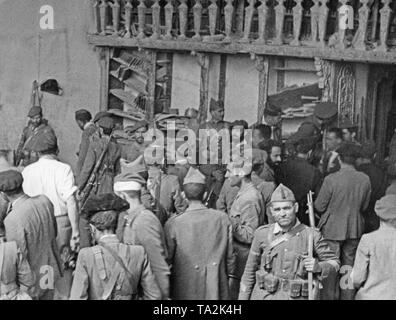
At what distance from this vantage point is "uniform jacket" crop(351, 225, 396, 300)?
44.3 ft

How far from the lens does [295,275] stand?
13.5m

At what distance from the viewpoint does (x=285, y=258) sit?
1355 cm

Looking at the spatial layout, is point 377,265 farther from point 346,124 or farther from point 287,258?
point 346,124

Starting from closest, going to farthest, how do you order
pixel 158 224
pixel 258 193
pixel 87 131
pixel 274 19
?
pixel 158 224
pixel 258 193
pixel 87 131
pixel 274 19

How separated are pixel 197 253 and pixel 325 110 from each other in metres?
5.68

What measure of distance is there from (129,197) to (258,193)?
5.73ft

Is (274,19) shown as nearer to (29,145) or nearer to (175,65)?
(175,65)

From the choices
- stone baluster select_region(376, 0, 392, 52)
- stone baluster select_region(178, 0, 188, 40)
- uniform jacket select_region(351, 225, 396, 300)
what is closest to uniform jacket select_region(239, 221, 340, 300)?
uniform jacket select_region(351, 225, 396, 300)

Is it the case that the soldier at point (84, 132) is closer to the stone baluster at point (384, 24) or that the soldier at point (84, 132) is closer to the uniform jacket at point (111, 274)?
the stone baluster at point (384, 24)

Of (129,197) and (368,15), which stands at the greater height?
(368,15)

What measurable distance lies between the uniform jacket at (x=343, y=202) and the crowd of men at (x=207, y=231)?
1cm

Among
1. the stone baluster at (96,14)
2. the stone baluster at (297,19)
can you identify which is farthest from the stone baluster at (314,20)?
the stone baluster at (96,14)
